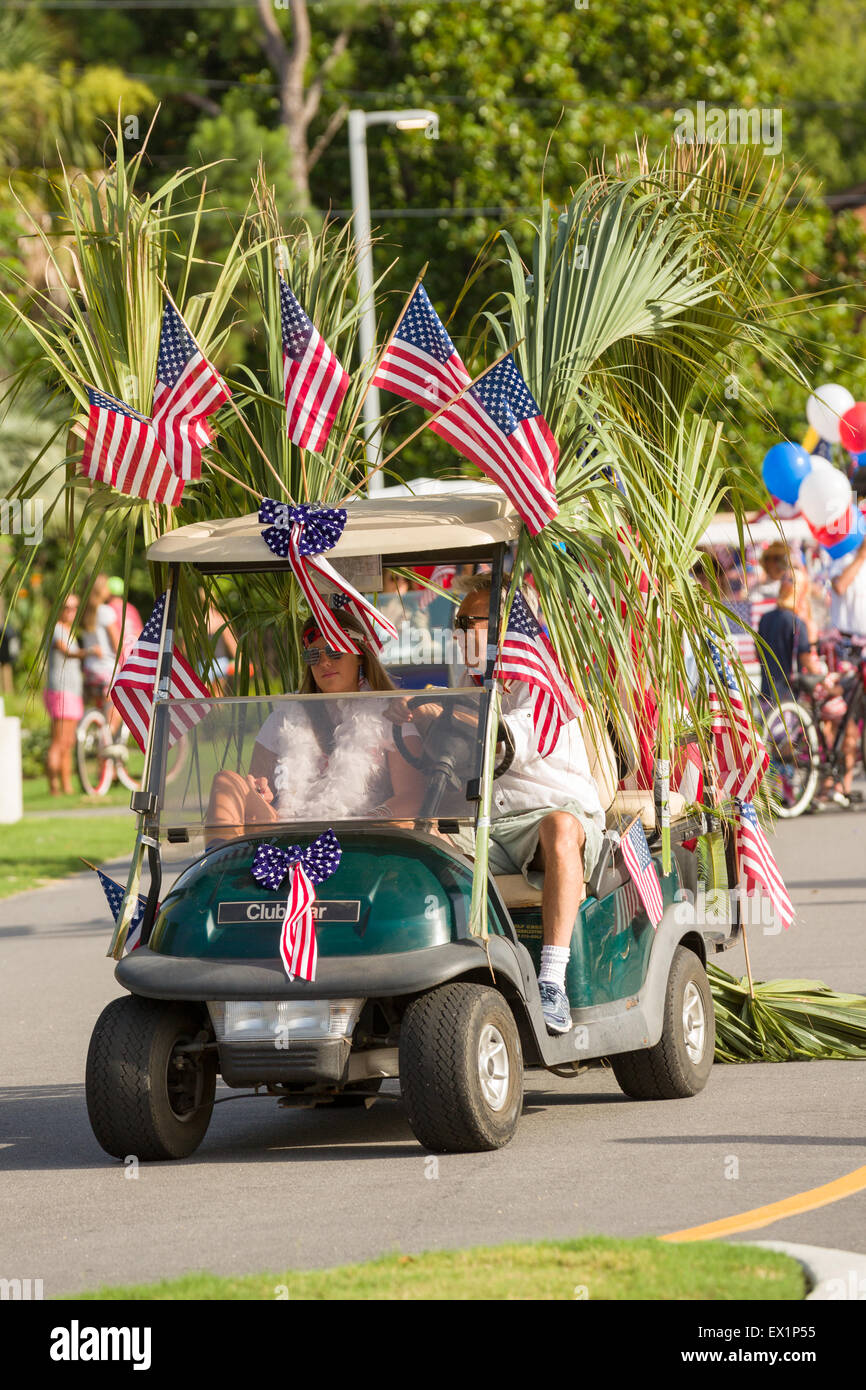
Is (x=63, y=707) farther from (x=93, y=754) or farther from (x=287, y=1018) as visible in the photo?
(x=287, y=1018)

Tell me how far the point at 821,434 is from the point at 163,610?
11352 millimetres

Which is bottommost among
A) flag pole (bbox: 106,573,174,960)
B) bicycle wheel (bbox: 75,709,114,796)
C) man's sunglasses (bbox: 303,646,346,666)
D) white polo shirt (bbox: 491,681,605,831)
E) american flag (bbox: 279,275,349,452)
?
bicycle wheel (bbox: 75,709,114,796)

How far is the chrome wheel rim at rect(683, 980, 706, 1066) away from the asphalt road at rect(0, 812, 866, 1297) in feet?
0.56

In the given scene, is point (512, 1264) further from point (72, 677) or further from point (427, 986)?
point (72, 677)

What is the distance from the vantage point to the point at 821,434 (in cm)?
1764

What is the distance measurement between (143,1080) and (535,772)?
1.62 m

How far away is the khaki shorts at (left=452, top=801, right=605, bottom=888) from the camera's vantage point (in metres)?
6.89

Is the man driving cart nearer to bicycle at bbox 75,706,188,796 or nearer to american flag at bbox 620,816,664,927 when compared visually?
american flag at bbox 620,816,664,927

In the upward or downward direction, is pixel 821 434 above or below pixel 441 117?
below

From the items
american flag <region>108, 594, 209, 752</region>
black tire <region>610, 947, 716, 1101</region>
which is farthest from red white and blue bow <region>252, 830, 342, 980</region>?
black tire <region>610, 947, 716, 1101</region>

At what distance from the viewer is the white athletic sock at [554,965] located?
6.72 m

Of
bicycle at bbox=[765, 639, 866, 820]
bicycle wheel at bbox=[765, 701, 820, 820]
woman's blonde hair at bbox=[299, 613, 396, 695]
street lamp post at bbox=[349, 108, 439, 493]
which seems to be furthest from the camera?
bicycle at bbox=[765, 639, 866, 820]

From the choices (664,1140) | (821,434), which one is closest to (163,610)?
(664,1140)

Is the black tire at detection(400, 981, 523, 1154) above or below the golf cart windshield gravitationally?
below
